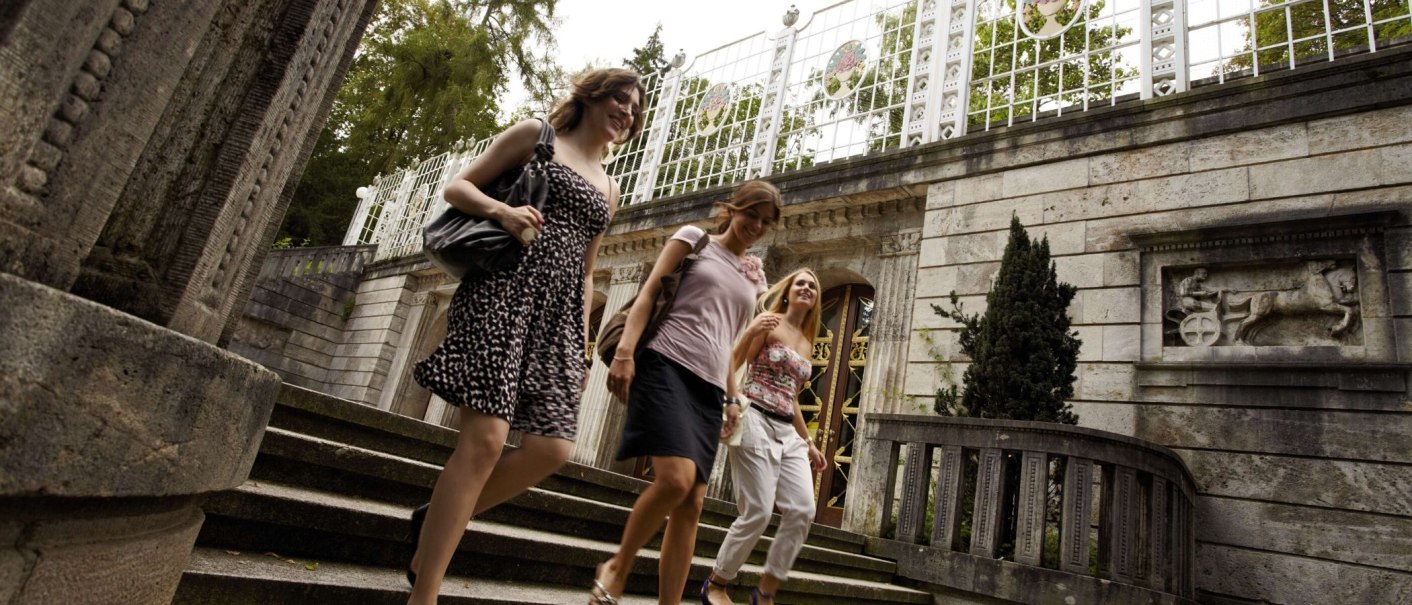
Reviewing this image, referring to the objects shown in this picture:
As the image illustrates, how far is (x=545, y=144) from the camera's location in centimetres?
224

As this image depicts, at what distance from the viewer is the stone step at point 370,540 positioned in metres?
2.40

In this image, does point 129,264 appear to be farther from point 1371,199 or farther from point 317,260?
point 317,260

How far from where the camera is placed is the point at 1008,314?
19.2 ft

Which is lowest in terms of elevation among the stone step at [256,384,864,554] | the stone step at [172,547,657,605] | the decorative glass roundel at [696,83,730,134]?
the stone step at [172,547,657,605]

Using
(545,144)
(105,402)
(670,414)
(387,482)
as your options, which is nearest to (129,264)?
(105,402)

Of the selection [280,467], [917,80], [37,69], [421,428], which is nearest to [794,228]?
[917,80]

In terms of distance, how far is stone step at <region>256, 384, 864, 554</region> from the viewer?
3344mm

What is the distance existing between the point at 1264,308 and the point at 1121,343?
108 cm

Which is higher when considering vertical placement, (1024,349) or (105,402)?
(1024,349)

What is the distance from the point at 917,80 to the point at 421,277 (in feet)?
38.5

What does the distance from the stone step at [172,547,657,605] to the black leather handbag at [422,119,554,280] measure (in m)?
1.05

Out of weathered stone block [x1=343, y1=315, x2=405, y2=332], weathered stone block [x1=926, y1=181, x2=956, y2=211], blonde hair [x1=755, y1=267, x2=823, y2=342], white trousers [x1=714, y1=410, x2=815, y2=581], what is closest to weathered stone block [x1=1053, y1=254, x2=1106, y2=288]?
weathered stone block [x1=926, y1=181, x2=956, y2=211]

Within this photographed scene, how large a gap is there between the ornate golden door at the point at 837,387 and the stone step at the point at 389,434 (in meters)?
4.02

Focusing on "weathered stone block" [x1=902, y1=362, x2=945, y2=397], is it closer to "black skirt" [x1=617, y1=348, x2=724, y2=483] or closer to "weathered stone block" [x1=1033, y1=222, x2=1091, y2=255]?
"weathered stone block" [x1=1033, y1=222, x2=1091, y2=255]
